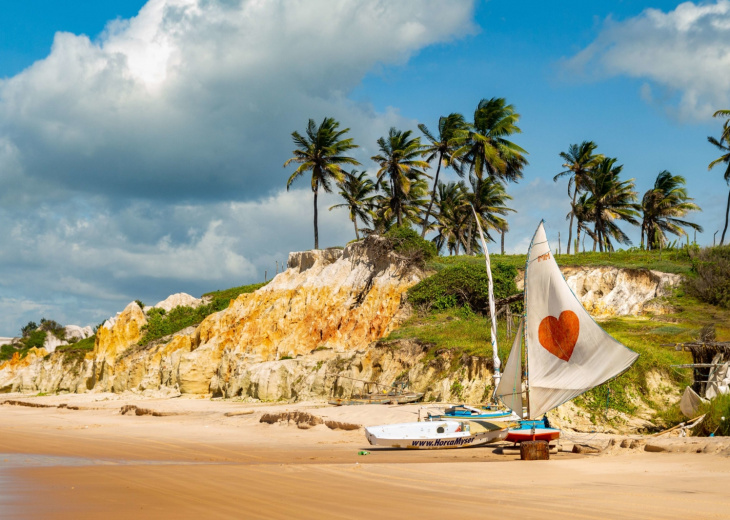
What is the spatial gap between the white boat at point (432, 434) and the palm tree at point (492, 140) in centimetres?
3086

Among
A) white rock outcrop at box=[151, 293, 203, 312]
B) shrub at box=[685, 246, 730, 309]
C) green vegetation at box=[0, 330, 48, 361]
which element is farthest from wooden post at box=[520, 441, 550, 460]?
green vegetation at box=[0, 330, 48, 361]

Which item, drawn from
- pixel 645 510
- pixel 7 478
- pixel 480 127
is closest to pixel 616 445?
pixel 645 510

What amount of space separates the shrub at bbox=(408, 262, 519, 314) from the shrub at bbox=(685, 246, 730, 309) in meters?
9.33

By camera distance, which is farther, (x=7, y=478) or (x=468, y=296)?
(x=468, y=296)

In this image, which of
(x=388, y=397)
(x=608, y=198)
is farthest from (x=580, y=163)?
(x=388, y=397)

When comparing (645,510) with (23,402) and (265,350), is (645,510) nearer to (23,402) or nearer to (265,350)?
(265,350)

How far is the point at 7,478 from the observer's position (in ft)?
40.9

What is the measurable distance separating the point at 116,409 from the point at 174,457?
1865cm

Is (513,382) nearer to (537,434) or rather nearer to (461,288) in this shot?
(537,434)

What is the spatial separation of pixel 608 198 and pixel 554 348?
43.4 meters

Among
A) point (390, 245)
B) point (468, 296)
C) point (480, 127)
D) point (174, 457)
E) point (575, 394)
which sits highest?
point (480, 127)

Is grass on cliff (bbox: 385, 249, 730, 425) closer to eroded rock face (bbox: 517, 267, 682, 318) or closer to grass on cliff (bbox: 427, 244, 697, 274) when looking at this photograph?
grass on cliff (bbox: 427, 244, 697, 274)

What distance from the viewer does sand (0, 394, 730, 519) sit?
9.13 metres

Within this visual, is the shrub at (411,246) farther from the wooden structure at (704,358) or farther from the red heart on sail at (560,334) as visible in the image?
the red heart on sail at (560,334)
